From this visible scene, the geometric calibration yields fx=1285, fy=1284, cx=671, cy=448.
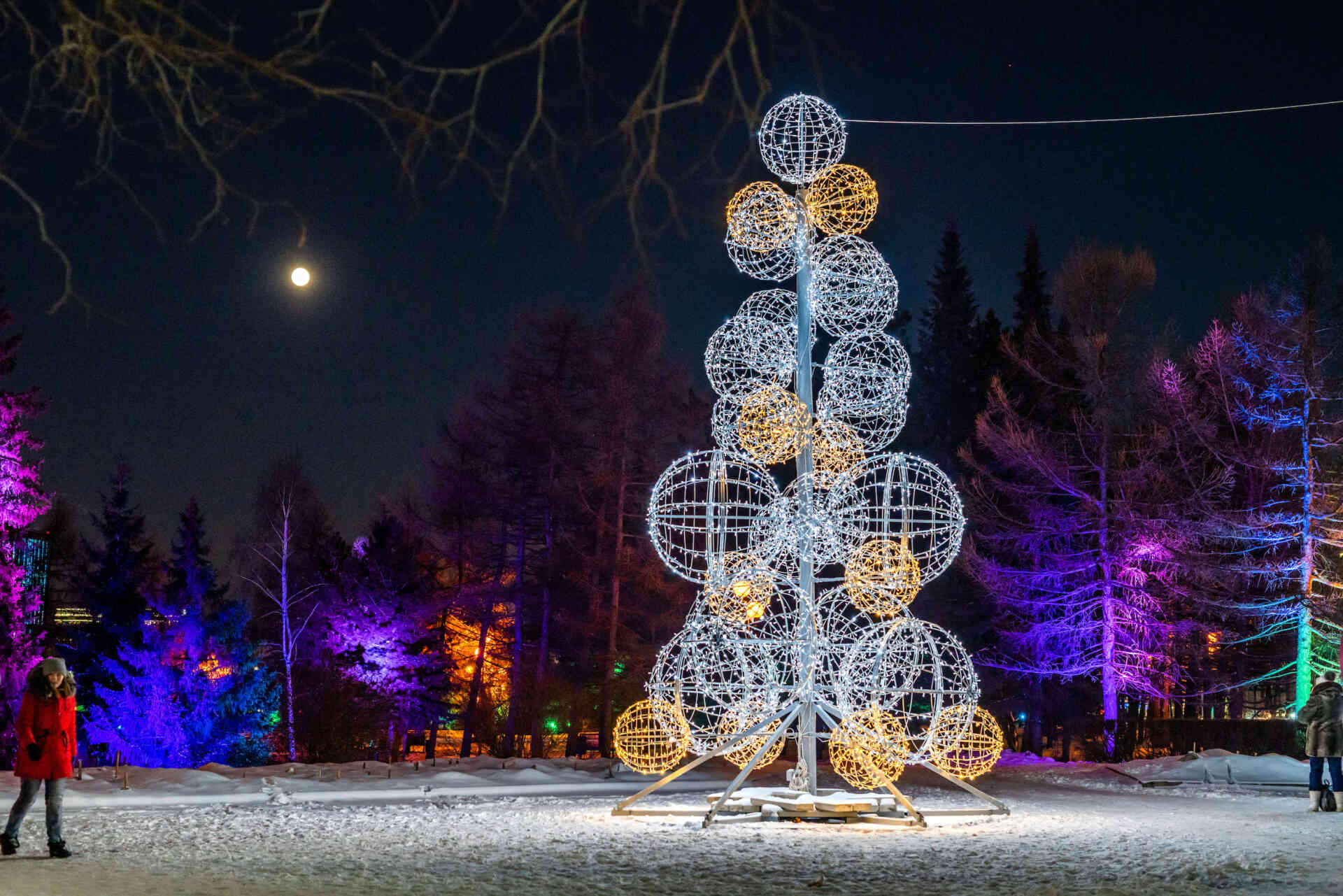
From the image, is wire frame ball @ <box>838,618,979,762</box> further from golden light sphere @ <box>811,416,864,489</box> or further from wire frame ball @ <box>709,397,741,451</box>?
wire frame ball @ <box>709,397,741,451</box>

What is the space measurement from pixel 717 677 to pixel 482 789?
4.20 meters

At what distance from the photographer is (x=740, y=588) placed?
39.3 feet

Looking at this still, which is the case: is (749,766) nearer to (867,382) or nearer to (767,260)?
(867,382)

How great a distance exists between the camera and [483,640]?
3172cm

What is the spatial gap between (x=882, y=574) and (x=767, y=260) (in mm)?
3388

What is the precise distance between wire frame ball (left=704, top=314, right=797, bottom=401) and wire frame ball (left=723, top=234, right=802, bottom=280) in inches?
19.6

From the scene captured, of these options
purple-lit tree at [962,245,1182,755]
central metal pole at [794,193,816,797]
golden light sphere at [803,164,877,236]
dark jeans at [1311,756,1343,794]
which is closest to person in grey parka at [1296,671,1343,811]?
dark jeans at [1311,756,1343,794]

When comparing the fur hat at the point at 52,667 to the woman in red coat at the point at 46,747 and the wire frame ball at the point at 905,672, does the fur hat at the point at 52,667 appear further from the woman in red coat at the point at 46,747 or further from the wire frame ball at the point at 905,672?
the wire frame ball at the point at 905,672

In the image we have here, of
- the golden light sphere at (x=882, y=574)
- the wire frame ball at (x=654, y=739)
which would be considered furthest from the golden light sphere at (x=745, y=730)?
the golden light sphere at (x=882, y=574)

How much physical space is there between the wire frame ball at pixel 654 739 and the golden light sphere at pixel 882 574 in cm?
209

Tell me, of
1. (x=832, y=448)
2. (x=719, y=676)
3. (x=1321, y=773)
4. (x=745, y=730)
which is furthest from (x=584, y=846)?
(x=1321, y=773)

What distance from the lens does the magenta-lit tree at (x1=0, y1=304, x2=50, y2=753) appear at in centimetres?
2266

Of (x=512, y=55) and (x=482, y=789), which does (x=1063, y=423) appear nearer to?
(x=482, y=789)

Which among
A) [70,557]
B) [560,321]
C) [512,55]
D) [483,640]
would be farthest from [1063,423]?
[70,557]
